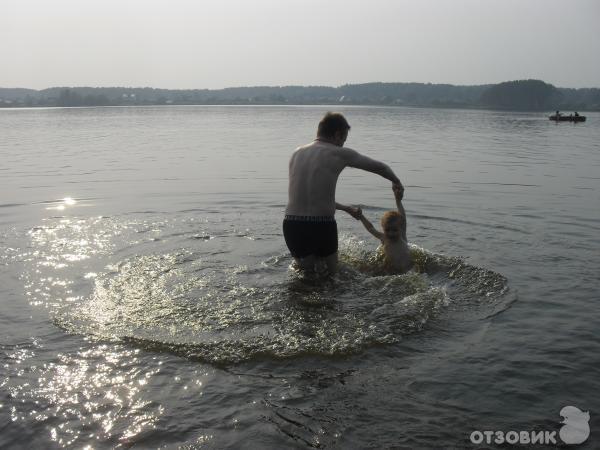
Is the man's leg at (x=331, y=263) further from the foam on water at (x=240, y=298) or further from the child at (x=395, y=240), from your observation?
the child at (x=395, y=240)

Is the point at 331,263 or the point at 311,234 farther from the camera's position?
the point at 331,263

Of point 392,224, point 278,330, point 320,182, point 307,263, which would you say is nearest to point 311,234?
point 307,263

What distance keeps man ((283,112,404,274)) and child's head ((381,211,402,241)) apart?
593 millimetres

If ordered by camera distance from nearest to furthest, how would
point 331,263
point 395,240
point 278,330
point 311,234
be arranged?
point 278,330
point 311,234
point 331,263
point 395,240

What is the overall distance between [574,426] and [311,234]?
13.6ft

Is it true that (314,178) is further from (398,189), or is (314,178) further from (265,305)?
(265,305)

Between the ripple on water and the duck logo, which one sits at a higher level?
the ripple on water

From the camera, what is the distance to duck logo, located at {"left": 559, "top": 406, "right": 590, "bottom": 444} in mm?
4348

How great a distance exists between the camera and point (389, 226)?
8.45 m

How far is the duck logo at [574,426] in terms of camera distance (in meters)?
4.35

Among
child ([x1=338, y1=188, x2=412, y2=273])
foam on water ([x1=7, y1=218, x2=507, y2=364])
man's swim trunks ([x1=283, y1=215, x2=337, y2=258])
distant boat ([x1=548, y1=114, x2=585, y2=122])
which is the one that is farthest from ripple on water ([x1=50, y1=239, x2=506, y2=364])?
distant boat ([x1=548, y1=114, x2=585, y2=122])

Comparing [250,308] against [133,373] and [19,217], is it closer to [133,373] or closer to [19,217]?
[133,373]

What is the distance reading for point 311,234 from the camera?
7.73 meters

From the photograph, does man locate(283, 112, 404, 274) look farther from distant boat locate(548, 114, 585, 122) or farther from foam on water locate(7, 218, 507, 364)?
distant boat locate(548, 114, 585, 122)
